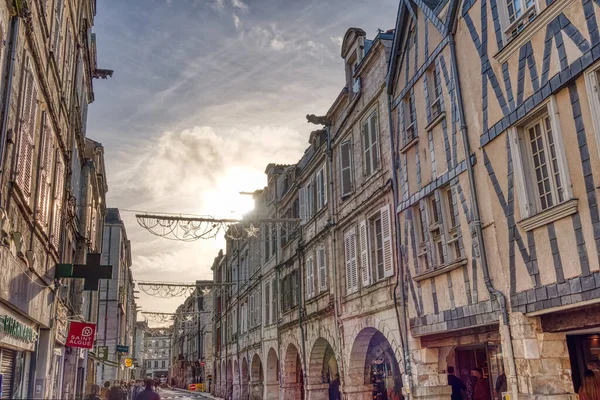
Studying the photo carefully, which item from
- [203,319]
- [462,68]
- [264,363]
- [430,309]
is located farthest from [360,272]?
[203,319]

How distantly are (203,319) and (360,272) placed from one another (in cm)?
5084

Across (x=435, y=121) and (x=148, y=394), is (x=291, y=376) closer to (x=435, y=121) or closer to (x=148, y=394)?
(x=148, y=394)

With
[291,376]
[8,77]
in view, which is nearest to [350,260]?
[291,376]

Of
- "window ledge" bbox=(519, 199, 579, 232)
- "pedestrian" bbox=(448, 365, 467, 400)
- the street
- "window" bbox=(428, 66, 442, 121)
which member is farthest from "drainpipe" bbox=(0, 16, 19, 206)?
the street

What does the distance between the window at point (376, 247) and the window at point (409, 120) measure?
1859 millimetres

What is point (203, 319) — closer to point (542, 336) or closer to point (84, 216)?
point (84, 216)

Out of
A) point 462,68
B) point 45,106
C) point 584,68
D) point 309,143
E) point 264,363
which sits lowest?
point 264,363

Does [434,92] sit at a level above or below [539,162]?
above

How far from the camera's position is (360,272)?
50.3 ft

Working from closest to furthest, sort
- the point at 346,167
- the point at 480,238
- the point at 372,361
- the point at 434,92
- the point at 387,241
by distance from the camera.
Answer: the point at 480,238
the point at 434,92
the point at 387,241
the point at 372,361
the point at 346,167

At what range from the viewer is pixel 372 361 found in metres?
16.6

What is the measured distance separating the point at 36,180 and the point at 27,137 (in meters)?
1.25

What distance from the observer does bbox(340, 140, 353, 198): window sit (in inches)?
662

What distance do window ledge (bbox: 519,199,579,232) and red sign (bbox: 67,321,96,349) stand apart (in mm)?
9779
